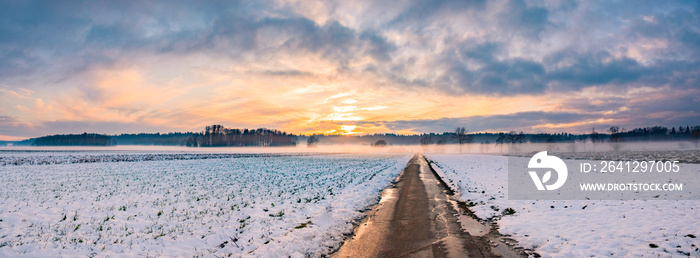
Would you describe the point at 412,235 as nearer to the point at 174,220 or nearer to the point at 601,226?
the point at 601,226

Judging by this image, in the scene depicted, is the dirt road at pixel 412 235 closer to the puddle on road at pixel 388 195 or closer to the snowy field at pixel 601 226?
the snowy field at pixel 601 226

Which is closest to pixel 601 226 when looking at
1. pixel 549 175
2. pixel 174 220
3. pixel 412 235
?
pixel 412 235

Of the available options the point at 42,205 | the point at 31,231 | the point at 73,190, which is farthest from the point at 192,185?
the point at 31,231

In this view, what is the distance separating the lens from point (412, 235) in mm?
9578

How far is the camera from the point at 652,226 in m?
9.41

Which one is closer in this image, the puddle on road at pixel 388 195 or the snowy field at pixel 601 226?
the snowy field at pixel 601 226

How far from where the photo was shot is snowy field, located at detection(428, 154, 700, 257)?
25.8 feet

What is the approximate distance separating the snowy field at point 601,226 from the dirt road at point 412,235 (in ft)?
5.03

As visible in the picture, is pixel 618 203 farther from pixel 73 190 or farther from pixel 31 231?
pixel 73 190

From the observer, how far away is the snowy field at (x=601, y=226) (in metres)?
7.86

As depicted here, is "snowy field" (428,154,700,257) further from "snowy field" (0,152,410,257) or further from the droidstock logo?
the droidstock logo

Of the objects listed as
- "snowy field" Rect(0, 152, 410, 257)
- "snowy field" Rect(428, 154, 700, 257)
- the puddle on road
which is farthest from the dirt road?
the puddle on road

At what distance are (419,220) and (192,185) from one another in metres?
15.7

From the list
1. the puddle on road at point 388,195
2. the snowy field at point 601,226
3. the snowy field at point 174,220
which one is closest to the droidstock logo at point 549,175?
the snowy field at point 601,226
